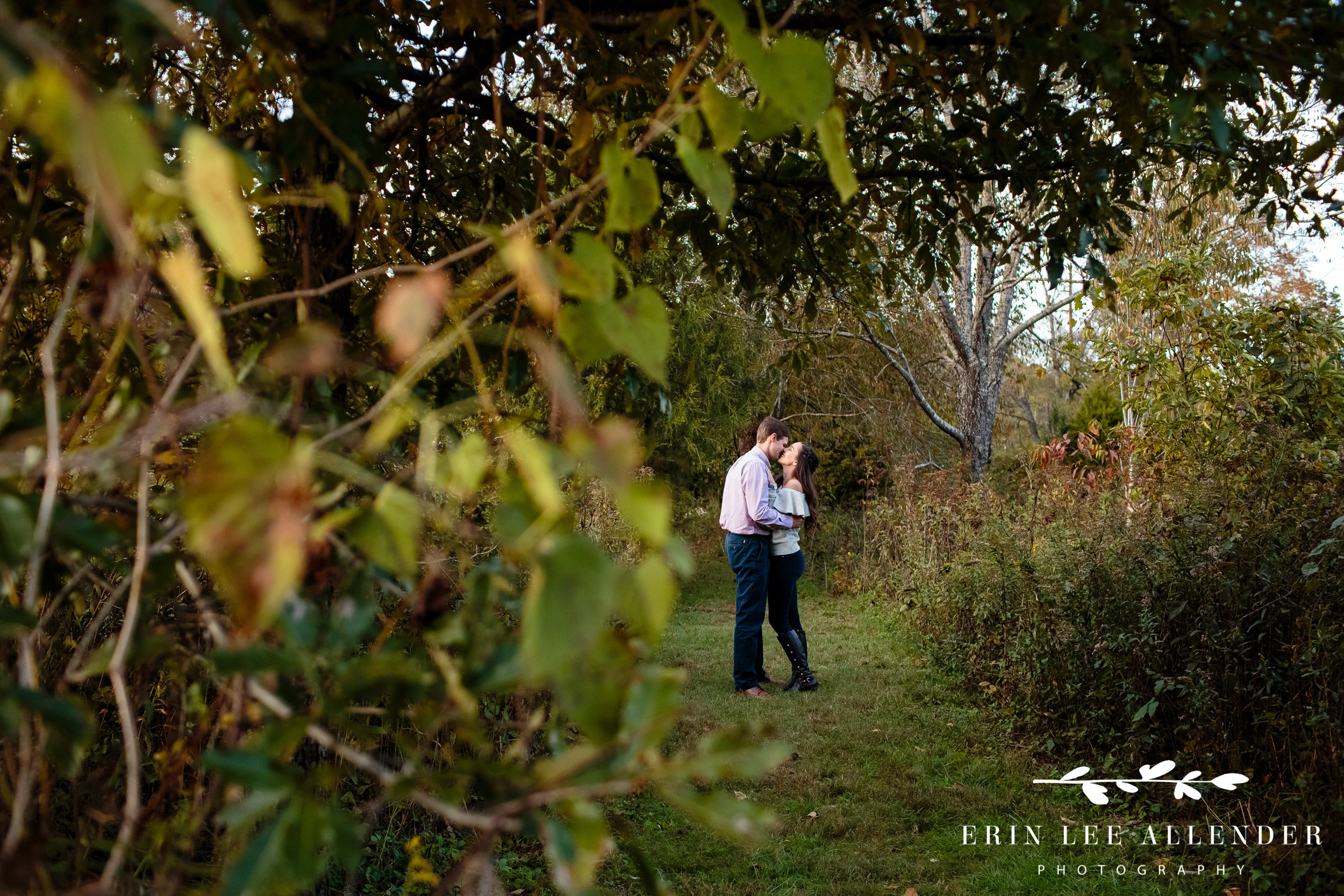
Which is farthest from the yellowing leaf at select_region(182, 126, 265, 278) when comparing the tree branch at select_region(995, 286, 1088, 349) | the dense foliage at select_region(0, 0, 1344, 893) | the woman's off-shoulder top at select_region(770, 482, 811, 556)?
the tree branch at select_region(995, 286, 1088, 349)

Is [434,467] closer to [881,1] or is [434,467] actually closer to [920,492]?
[881,1]

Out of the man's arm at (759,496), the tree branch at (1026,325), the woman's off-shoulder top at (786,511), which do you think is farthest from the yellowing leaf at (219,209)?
the tree branch at (1026,325)

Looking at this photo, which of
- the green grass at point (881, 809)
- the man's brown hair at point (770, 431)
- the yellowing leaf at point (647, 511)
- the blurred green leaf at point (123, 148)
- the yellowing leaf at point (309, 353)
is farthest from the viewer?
the man's brown hair at point (770, 431)

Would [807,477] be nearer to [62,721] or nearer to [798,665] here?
[798,665]

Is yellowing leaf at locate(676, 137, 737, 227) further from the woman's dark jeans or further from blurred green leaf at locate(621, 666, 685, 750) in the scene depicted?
the woman's dark jeans

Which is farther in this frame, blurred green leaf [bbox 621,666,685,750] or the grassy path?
the grassy path

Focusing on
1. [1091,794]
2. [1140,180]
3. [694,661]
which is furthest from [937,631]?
[1140,180]

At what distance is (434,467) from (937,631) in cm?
632

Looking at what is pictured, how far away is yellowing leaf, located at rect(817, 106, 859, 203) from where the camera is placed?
80cm

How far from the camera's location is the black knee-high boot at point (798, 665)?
591 centimetres

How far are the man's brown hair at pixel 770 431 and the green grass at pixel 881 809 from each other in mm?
1682

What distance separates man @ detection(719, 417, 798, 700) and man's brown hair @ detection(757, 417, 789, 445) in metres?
0.12

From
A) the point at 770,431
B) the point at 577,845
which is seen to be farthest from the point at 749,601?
the point at 577,845

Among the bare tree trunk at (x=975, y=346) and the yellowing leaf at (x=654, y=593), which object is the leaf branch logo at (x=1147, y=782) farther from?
the bare tree trunk at (x=975, y=346)
